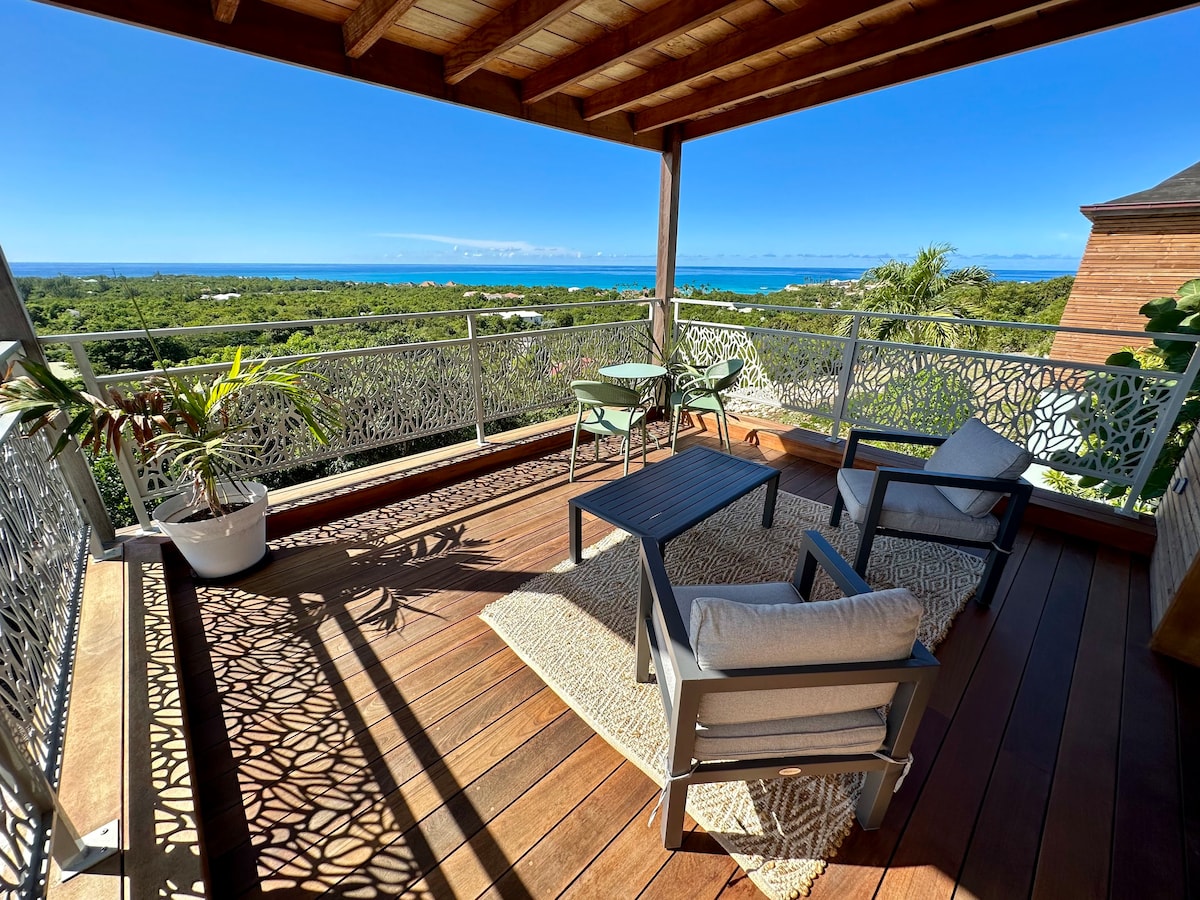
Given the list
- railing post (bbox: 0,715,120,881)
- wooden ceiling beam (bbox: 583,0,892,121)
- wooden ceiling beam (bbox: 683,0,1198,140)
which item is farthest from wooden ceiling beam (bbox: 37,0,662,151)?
railing post (bbox: 0,715,120,881)

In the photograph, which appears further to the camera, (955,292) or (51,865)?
(955,292)

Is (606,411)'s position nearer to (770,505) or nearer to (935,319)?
(770,505)

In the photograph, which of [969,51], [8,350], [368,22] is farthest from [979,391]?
[8,350]

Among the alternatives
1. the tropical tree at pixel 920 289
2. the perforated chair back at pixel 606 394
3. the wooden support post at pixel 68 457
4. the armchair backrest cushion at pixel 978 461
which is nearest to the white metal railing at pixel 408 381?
the wooden support post at pixel 68 457

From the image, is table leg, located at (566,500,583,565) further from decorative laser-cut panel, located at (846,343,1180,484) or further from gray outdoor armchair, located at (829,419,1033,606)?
decorative laser-cut panel, located at (846,343,1180,484)

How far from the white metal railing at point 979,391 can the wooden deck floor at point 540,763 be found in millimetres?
911

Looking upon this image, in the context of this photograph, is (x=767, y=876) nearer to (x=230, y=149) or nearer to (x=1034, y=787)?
(x=1034, y=787)

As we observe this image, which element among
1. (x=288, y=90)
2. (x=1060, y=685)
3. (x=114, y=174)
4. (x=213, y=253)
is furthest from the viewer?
(x=213, y=253)

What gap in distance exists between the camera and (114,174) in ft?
51.1

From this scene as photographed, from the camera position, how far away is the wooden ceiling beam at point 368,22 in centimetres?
201

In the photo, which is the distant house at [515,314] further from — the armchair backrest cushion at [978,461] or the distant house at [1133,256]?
the distant house at [1133,256]

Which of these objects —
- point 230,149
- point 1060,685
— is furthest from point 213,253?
point 1060,685

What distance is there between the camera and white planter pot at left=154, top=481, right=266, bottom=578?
2.17 metres

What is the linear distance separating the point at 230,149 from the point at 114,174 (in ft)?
12.5
